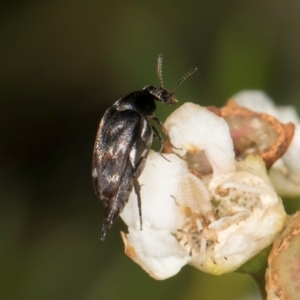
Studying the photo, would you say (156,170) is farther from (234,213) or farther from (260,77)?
(260,77)

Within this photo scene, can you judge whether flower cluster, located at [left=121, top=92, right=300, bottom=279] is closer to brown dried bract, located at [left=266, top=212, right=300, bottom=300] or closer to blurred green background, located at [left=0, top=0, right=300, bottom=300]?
brown dried bract, located at [left=266, top=212, right=300, bottom=300]

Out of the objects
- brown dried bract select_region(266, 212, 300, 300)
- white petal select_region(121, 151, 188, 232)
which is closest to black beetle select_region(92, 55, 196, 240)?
white petal select_region(121, 151, 188, 232)

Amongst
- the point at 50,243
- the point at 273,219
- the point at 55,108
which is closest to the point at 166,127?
the point at 273,219

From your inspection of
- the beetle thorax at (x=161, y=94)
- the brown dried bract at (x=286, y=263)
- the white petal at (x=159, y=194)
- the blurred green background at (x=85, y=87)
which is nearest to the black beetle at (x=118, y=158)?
the white petal at (x=159, y=194)

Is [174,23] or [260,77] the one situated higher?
[174,23]

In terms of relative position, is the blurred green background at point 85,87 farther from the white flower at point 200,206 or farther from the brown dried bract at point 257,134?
the white flower at point 200,206

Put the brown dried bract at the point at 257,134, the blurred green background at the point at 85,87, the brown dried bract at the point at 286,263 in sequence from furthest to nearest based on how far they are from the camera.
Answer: the blurred green background at the point at 85,87, the brown dried bract at the point at 257,134, the brown dried bract at the point at 286,263

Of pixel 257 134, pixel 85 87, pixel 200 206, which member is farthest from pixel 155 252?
pixel 85 87
